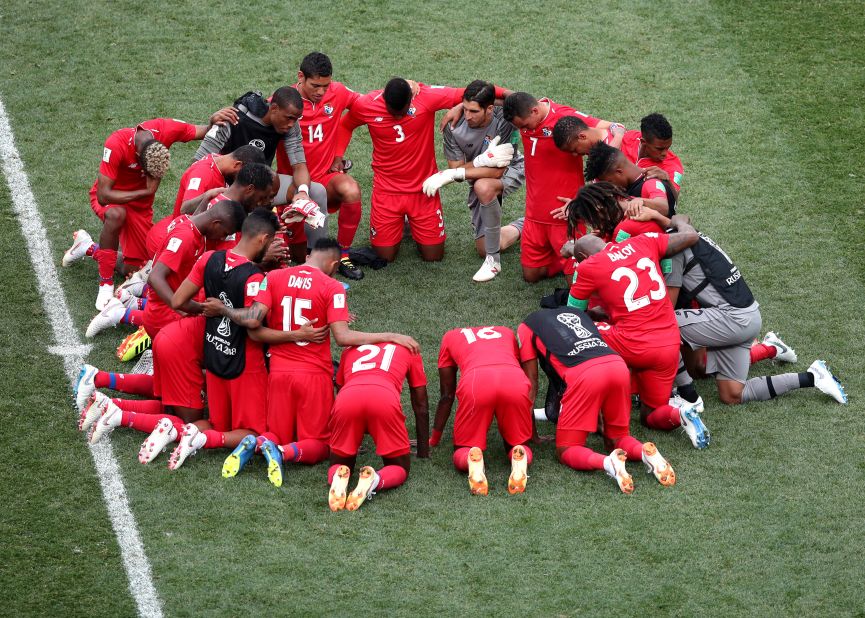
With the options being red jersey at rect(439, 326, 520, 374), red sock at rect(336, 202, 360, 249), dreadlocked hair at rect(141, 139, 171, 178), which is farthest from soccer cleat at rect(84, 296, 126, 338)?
red jersey at rect(439, 326, 520, 374)

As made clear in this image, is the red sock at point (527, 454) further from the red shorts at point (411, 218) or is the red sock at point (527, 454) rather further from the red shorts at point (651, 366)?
the red shorts at point (411, 218)

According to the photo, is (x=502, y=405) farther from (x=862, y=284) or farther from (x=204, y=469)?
(x=862, y=284)

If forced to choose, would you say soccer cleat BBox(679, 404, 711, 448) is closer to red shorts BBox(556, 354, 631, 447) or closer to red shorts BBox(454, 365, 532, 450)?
red shorts BBox(556, 354, 631, 447)

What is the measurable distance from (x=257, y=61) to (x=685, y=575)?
28.0 ft

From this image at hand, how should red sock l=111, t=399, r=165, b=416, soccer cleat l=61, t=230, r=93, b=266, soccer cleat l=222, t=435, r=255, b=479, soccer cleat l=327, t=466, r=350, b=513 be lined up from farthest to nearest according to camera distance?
1. soccer cleat l=61, t=230, r=93, b=266
2. red sock l=111, t=399, r=165, b=416
3. soccer cleat l=222, t=435, r=255, b=479
4. soccer cleat l=327, t=466, r=350, b=513

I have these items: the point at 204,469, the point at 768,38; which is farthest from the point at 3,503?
the point at 768,38

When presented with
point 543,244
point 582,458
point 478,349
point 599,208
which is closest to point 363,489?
point 478,349

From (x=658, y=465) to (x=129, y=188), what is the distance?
5141 mm

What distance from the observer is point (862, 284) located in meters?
9.77

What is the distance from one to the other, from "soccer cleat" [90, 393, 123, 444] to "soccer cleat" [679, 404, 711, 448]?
3771mm

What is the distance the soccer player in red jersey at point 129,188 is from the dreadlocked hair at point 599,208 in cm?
312

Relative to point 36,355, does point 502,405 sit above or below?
above

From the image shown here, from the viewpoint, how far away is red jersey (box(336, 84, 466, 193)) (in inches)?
405

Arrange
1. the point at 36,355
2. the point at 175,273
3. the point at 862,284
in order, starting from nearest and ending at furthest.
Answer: the point at 175,273 < the point at 36,355 < the point at 862,284
